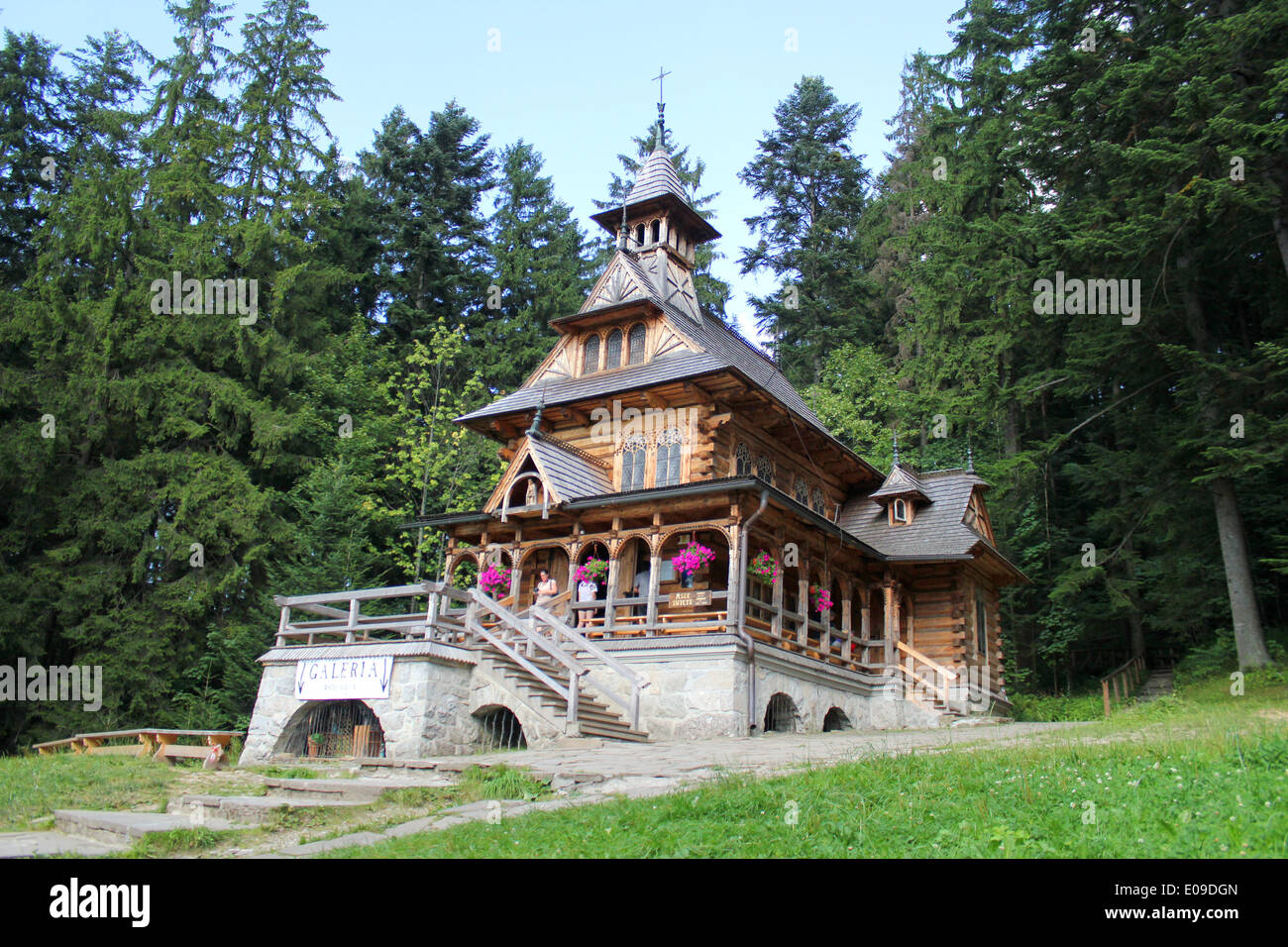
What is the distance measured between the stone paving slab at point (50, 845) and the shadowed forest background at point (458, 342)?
52.2 ft

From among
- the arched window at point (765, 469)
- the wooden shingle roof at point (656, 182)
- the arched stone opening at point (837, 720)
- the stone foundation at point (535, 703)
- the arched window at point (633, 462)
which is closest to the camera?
the stone foundation at point (535, 703)

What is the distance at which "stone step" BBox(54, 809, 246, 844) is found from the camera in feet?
27.9

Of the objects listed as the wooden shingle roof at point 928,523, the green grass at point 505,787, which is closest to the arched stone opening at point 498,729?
the green grass at point 505,787

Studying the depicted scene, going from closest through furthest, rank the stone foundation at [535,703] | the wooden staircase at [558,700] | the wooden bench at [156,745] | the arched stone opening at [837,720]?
the wooden staircase at [558,700], the stone foundation at [535,703], the wooden bench at [156,745], the arched stone opening at [837,720]

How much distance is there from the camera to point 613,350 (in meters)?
26.2

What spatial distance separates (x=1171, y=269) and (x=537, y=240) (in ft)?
94.1

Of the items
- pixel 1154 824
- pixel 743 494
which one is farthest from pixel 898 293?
pixel 1154 824

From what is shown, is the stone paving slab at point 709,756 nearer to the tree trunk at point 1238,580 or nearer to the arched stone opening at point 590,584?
the arched stone opening at point 590,584

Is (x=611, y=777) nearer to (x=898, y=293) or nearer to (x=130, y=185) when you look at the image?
(x=130, y=185)

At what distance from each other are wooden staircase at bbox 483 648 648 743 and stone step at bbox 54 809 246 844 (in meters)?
7.09

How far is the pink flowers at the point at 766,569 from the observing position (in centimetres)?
2086

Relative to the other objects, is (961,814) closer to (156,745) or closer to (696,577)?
(696,577)

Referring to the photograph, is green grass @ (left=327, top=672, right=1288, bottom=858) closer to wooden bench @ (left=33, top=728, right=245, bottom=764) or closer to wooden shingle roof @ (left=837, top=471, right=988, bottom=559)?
wooden bench @ (left=33, top=728, right=245, bottom=764)

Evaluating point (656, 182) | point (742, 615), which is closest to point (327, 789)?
point (742, 615)
